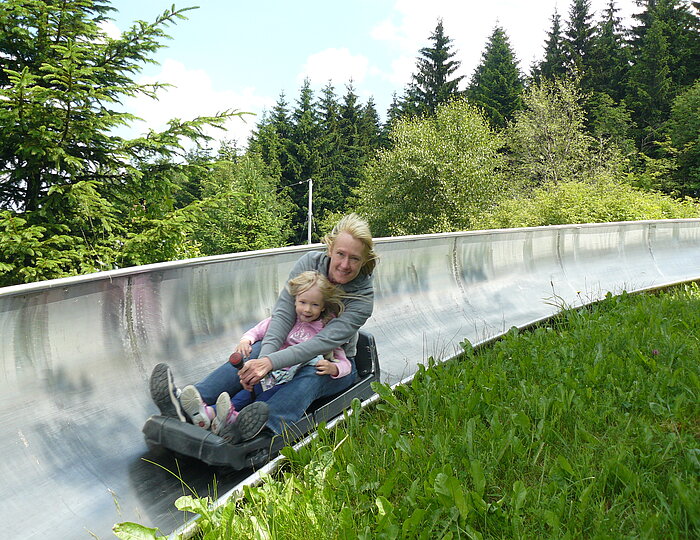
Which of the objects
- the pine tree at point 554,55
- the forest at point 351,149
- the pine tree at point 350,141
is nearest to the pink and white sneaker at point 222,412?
the forest at point 351,149

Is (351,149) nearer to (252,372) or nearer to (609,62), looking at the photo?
(609,62)

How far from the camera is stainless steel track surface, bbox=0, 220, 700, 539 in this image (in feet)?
7.67

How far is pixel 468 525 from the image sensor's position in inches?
82.7

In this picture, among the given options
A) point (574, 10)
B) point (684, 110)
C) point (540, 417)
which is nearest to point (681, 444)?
point (540, 417)

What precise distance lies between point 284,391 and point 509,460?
107cm

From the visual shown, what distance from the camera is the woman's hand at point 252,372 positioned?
279 cm

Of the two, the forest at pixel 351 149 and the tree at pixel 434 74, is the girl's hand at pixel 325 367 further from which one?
the tree at pixel 434 74

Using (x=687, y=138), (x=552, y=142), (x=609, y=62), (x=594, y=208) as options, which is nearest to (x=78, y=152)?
(x=594, y=208)

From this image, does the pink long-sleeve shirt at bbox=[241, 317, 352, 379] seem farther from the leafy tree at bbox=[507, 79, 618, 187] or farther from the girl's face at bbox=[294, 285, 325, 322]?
the leafy tree at bbox=[507, 79, 618, 187]

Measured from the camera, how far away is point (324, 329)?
10.3ft

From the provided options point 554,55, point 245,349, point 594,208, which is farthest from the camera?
point 554,55

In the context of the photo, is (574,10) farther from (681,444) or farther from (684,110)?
(681,444)

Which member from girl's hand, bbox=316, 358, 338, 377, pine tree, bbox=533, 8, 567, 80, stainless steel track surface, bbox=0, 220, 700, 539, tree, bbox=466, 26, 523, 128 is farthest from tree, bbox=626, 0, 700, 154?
girl's hand, bbox=316, 358, 338, 377

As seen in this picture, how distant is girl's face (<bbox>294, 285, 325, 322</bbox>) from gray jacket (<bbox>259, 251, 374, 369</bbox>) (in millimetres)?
54
